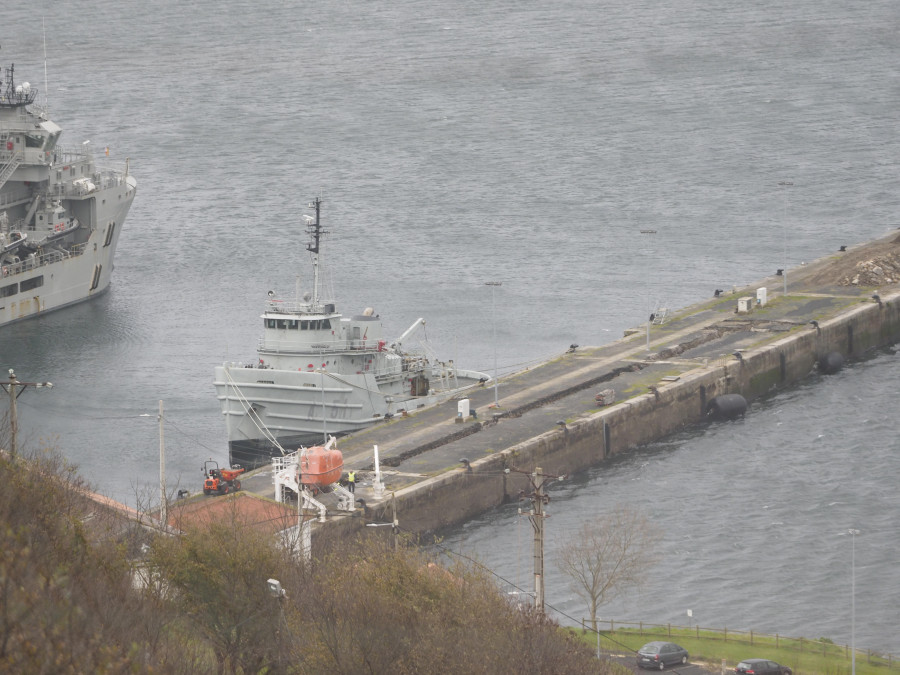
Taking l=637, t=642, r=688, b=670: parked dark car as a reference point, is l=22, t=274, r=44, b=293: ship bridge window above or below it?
above

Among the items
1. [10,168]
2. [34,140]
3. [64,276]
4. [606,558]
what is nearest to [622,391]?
[606,558]

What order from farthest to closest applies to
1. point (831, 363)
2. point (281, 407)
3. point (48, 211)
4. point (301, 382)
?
point (48, 211) < point (831, 363) < point (281, 407) < point (301, 382)

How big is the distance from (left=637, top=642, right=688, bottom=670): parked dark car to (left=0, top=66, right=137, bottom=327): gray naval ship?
6846 cm

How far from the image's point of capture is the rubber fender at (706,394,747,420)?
277 feet

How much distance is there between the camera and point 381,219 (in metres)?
134

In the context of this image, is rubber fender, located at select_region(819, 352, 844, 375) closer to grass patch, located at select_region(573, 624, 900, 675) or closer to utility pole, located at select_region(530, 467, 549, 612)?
grass patch, located at select_region(573, 624, 900, 675)

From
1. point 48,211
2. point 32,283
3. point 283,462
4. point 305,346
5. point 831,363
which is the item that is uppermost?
point 48,211

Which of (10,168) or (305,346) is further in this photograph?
(10,168)

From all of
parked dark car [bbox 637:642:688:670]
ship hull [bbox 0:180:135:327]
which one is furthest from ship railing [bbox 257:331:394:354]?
ship hull [bbox 0:180:135:327]

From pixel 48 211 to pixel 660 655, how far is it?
247 ft

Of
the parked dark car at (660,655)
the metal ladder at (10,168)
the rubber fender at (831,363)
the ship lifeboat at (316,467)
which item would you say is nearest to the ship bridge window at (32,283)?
the metal ladder at (10,168)

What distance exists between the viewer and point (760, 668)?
49188mm

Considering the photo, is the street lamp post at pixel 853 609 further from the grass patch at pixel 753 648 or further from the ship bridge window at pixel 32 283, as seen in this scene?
the ship bridge window at pixel 32 283

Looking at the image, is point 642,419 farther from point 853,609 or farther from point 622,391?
point 853,609
